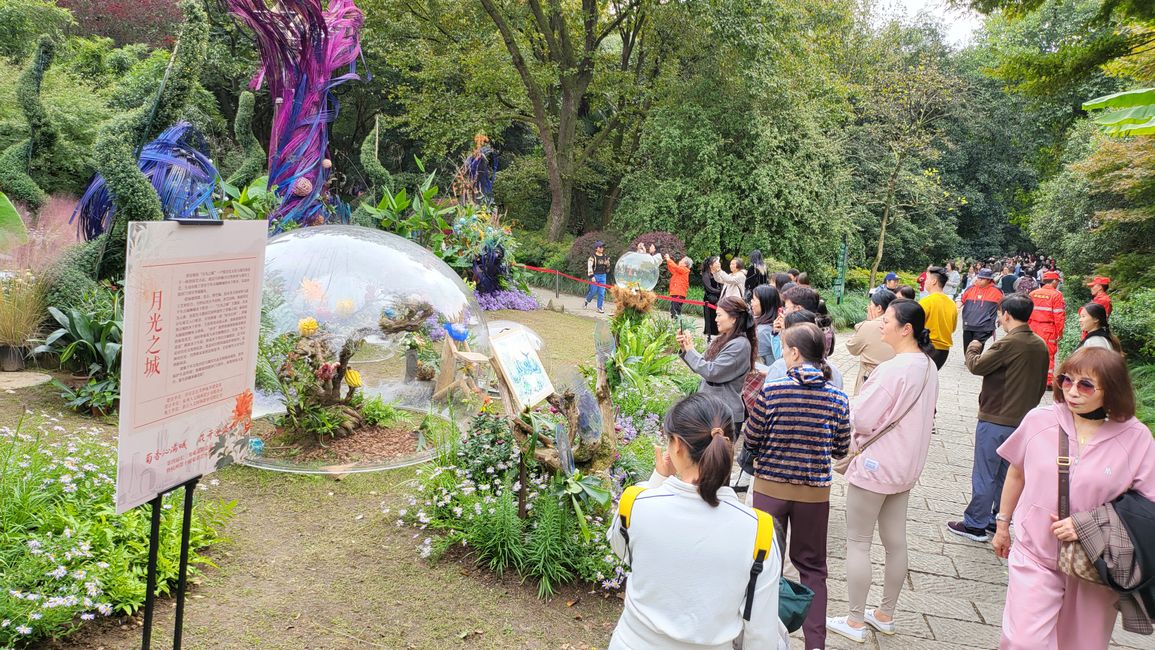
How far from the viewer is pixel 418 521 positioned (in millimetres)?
5012

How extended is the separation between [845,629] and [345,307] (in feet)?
14.9

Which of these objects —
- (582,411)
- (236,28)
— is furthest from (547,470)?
(236,28)

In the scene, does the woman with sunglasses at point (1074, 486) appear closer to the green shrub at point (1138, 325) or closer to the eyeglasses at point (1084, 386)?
the eyeglasses at point (1084, 386)

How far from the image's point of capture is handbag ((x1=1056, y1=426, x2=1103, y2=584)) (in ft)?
8.94

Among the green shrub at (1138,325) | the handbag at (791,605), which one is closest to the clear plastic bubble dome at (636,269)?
the handbag at (791,605)

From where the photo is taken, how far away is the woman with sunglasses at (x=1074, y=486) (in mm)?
2799

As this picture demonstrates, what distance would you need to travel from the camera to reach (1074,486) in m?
2.85

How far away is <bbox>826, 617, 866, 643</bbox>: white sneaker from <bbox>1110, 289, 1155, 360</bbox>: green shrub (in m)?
10.2

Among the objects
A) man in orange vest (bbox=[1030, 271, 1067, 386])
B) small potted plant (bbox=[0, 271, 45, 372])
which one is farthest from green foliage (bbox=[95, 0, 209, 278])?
man in orange vest (bbox=[1030, 271, 1067, 386])

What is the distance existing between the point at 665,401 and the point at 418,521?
2.78 m

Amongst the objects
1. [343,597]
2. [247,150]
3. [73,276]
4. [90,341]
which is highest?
[247,150]

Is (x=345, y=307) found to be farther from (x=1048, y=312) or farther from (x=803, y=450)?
(x=1048, y=312)

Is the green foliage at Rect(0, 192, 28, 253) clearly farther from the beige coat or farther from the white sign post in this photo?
the beige coat

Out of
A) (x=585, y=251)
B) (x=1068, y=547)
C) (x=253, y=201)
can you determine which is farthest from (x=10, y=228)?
(x=585, y=251)
